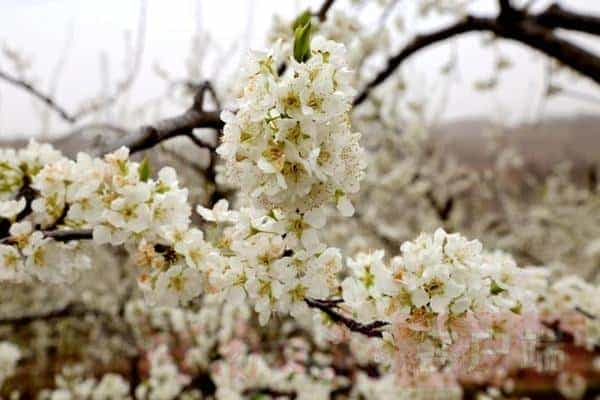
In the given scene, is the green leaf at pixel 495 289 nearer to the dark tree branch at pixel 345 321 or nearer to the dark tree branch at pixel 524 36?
the dark tree branch at pixel 345 321

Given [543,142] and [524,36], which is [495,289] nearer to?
[524,36]

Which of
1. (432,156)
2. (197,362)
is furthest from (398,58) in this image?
(432,156)

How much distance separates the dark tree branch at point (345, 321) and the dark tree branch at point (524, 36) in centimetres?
201

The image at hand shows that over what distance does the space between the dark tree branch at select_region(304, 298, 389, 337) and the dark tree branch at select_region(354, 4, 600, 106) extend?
79.2 inches

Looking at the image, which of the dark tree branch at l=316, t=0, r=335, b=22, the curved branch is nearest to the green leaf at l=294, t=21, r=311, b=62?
the dark tree branch at l=316, t=0, r=335, b=22

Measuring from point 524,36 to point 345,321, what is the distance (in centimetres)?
271

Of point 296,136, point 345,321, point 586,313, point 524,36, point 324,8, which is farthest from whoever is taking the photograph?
point 524,36

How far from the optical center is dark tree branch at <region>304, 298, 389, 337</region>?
46.8 inches

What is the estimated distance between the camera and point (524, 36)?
3275mm

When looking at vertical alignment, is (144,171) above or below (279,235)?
above

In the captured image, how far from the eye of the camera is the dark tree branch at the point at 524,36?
10.1 ft

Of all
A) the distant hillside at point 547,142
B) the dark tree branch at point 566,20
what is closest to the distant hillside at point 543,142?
the distant hillside at point 547,142

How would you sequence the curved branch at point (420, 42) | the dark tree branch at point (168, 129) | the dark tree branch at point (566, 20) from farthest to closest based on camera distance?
the curved branch at point (420, 42) → the dark tree branch at point (566, 20) → the dark tree branch at point (168, 129)

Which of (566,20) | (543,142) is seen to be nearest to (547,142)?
(543,142)
